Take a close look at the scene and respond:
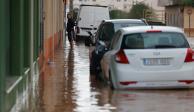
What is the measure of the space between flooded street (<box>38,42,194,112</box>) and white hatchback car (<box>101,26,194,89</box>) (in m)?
0.22

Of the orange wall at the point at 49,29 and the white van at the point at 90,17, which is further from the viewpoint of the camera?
the white van at the point at 90,17

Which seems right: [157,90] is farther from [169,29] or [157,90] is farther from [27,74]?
[27,74]

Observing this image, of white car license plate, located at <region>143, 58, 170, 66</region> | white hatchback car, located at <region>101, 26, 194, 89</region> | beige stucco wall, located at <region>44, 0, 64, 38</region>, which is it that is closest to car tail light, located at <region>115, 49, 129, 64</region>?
white hatchback car, located at <region>101, 26, 194, 89</region>

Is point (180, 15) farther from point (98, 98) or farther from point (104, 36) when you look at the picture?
point (98, 98)

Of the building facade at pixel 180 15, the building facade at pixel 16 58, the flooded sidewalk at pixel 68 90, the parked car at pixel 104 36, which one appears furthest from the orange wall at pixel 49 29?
the building facade at pixel 180 15

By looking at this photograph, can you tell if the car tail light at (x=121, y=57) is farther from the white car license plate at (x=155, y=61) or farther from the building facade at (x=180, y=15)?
the building facade at (x=180, y=15)

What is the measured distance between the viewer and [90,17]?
42.6m

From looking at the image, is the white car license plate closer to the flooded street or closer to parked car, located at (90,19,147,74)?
the flooded street

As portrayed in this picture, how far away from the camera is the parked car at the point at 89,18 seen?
4166 cm

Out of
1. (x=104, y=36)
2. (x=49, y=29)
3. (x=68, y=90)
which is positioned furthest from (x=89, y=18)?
(x=68, y=90)

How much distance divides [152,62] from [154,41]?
559 millimetres

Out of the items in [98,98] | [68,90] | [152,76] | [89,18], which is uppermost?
[152,76]

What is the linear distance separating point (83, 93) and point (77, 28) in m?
29.2

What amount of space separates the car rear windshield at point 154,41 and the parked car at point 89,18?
25880 millimetres
